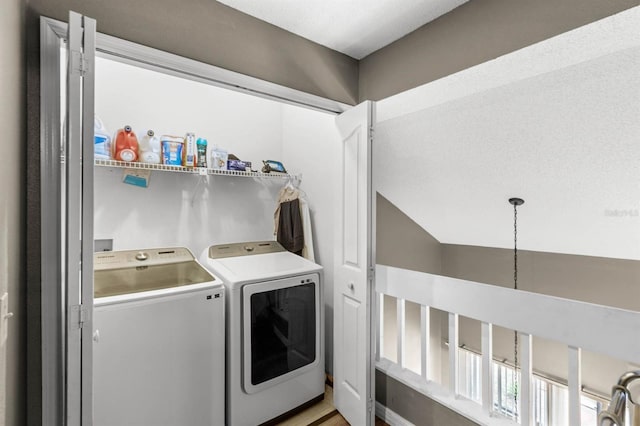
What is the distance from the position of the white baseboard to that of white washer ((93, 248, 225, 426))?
103 cm

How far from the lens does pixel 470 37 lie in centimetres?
164

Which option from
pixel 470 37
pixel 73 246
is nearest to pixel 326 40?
pixel 470 37

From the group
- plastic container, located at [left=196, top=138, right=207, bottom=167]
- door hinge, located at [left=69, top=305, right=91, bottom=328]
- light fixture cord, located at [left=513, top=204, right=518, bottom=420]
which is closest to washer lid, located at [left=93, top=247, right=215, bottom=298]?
plastic container, located at [left=196, top=138, right=207, bottom=167]

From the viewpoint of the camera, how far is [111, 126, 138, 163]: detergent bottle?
2.12 m

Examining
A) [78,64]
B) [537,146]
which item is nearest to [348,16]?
[537,146]

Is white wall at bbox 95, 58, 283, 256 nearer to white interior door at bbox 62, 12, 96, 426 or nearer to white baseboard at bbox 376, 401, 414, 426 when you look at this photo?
white interior door at bbox 62, 12, 96, 426

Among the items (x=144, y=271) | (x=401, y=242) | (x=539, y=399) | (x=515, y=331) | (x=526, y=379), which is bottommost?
(x=539, y=399)

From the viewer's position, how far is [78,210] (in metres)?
1.08

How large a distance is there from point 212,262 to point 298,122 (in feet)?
4.93

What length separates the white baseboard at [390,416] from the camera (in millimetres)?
1997

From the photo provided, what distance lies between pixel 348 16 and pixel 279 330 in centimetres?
198

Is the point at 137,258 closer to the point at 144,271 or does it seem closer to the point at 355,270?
the point at 144,271

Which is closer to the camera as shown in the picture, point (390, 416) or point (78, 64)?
point (78, 64)

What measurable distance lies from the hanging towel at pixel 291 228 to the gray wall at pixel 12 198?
5.75 feet
